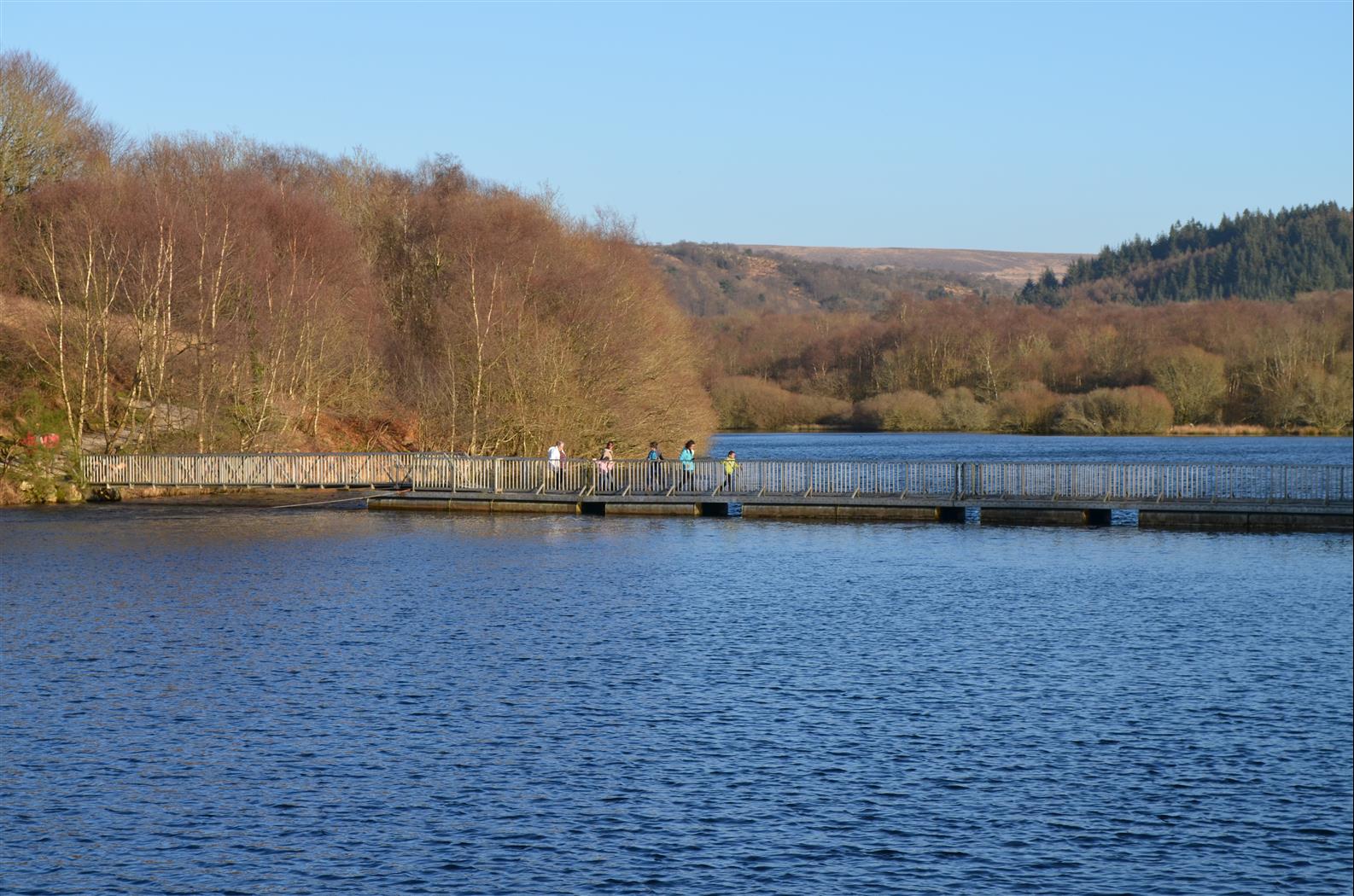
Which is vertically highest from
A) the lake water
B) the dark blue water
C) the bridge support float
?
the dark blue water

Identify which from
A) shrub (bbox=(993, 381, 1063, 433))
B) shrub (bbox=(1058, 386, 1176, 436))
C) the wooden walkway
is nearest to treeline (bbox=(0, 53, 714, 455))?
the wooden walkway

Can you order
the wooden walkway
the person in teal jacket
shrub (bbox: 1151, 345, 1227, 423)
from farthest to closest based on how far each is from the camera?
shrub (bbox: 1151, 345, 1227, 423) < the person in teal jacket < the wooden walkway

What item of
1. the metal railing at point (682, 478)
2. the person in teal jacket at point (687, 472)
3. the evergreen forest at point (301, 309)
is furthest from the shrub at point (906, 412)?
the person in teal jacket at point (687, 472)

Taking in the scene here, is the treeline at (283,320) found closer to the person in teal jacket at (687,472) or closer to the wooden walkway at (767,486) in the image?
the wooden walkway at (767,486)

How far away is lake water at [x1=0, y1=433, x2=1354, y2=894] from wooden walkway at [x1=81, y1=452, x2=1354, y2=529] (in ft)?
25.2

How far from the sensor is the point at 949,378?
145000 mm

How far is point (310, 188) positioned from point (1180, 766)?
216ft

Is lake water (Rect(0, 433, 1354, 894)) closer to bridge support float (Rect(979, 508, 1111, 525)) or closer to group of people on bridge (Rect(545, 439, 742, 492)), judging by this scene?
bridge support float (Rect(979, 508, 1111, 525))

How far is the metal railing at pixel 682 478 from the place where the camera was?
44.4m

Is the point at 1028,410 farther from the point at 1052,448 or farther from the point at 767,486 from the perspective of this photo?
the point at 767,486

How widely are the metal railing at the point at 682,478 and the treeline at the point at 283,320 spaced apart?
16.6ft

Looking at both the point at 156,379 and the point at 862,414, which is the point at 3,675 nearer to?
the point at 156,379

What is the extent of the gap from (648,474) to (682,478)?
3.90 ft

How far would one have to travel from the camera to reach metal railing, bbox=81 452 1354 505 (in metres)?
44.4
